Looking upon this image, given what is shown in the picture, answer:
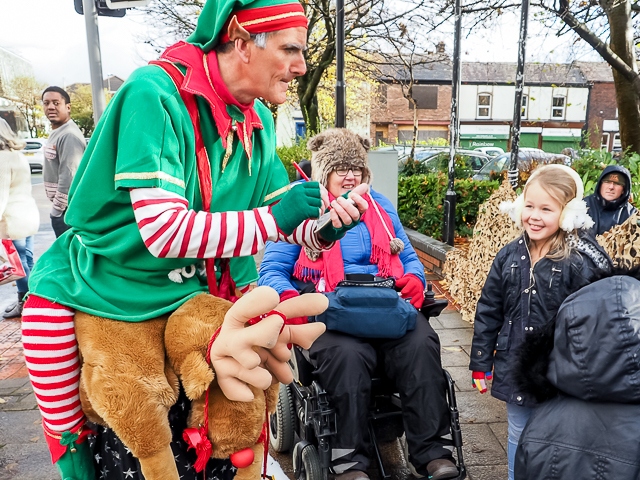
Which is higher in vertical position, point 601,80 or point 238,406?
point 601,80

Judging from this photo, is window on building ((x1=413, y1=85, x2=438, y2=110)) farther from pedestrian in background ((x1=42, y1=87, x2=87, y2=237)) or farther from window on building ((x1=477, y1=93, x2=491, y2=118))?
pedestrian in background ((x1=42, y1=87, x2=87, y2=237))

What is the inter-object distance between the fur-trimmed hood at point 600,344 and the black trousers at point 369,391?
0.87 meters

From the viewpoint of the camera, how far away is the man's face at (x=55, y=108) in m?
5.14

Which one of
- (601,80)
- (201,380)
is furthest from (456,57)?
(601,80)

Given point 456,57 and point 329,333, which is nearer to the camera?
point 329,333

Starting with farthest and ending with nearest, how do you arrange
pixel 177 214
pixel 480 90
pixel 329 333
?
pixel 480 90, pixel 329 333, pixel 177 214

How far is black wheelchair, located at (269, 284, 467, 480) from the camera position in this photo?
2.30m

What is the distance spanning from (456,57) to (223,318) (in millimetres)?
6746

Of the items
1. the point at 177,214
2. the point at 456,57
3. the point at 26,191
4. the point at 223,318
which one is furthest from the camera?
the point at 456,57

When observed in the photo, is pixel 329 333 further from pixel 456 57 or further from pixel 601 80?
pixel 601 80

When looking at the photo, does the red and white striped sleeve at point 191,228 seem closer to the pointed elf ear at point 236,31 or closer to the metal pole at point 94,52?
the pointed elf ear at point 236,31

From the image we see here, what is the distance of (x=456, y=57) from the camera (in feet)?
23.4

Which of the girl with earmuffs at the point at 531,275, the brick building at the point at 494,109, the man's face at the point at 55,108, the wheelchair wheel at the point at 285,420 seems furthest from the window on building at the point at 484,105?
the wheelchair wheel at the point at 285,420

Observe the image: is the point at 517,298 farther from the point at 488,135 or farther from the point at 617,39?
the point at 488,135
